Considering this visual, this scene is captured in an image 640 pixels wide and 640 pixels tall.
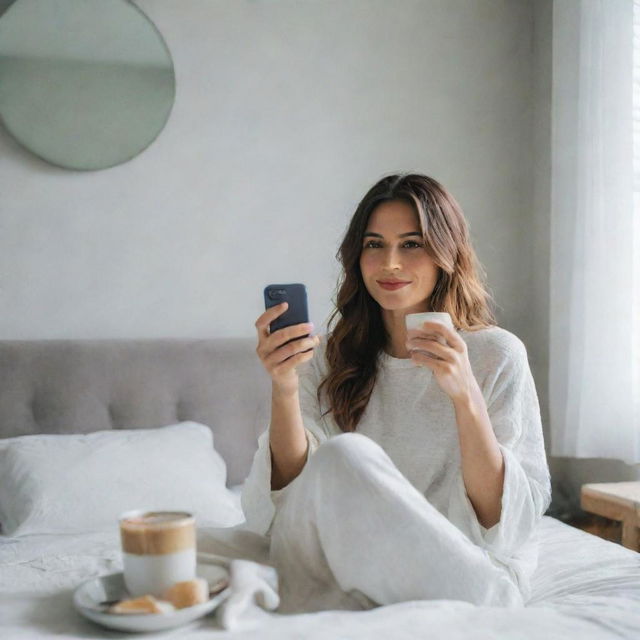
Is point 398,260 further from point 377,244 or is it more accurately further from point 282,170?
point 282,170

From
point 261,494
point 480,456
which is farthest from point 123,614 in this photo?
point 480,456

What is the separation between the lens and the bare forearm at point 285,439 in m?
1.43

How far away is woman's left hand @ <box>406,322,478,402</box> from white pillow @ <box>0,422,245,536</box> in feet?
2.65

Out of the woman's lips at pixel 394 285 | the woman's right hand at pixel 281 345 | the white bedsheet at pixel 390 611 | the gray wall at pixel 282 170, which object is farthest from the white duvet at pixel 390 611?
the gray wall at pixel 282 170

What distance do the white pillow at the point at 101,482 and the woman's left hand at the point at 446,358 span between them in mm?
807

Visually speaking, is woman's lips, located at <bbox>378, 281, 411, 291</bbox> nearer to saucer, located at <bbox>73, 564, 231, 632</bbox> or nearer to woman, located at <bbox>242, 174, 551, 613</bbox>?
woman, located at <bbox>242, 174, 551, 613</bbox>

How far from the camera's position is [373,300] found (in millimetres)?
1774

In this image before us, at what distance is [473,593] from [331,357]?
0.71 metres

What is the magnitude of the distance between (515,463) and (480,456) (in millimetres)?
88

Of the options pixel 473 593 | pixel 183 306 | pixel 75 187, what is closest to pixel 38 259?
pixel 75 187

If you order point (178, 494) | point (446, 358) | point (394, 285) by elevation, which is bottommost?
point (178, 494)

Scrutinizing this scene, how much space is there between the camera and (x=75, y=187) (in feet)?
7.72

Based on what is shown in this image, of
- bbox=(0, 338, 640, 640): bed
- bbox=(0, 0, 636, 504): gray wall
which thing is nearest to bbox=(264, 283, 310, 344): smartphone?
bbox=(0, 338, 640, 640): bed

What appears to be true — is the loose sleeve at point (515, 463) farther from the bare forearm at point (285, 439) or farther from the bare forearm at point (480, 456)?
the bare forearm at point (285, 439)
